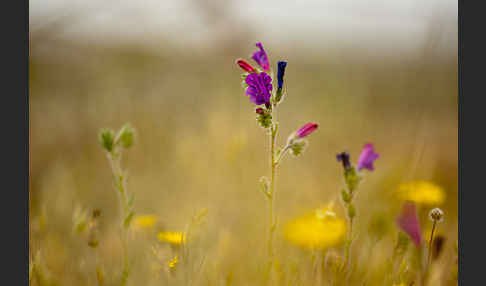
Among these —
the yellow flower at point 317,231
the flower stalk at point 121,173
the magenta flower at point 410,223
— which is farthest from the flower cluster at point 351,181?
the flower stalk at point 121,173

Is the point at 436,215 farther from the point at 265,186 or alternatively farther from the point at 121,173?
the point at 121,173

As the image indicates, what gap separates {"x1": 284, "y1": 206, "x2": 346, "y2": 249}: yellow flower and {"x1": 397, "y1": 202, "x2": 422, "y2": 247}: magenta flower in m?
0.24

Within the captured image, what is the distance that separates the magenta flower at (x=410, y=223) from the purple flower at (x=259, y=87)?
660 millimetres

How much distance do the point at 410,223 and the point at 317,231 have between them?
35cm

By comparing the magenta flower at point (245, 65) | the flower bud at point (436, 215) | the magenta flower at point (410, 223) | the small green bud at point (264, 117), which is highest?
the magenta flower at point (245, 65)

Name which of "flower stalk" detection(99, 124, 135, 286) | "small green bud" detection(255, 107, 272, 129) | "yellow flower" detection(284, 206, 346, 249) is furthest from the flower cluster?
"flower stalk" detection(99, 124, 135, 286)

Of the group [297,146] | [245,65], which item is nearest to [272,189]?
[297,146]

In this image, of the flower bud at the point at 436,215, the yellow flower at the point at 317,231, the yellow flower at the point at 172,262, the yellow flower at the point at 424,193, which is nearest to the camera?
the flower bud at the point at 436,215

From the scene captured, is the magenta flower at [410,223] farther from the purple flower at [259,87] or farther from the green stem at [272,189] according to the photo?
the purple flower at [259,87]

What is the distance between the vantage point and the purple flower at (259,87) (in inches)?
45.6

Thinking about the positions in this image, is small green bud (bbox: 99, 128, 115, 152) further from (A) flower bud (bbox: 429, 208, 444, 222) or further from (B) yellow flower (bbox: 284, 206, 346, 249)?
(A) flower bud (bbox: 429, 208, 444, 222)

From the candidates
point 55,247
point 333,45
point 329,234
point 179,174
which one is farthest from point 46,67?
point 329,234

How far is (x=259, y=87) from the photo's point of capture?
117 cm

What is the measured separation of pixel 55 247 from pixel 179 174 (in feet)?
2.88
